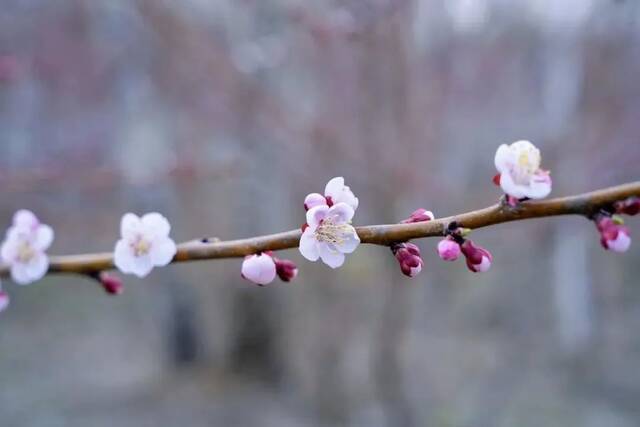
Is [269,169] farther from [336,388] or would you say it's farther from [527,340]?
[527,340]

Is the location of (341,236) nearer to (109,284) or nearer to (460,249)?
(460,249)

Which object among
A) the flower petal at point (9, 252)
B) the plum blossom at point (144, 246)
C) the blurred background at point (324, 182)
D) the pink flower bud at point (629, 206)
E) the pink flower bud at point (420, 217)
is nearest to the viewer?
the pink flower bud at point (629, 206)

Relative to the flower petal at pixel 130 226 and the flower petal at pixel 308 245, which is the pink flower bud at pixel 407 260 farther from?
the flower petal at pixel 130 226

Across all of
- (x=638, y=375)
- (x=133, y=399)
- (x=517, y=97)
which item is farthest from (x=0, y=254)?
(x=638, y=375)

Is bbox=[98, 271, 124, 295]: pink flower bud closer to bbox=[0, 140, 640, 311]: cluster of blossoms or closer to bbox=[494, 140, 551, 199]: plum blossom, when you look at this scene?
bbox=[0, 140, 640, 311]: cluster of blossoms

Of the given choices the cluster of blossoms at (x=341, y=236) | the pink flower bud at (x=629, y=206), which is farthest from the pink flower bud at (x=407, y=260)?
the pink flower bud at (x=629, y=206)
